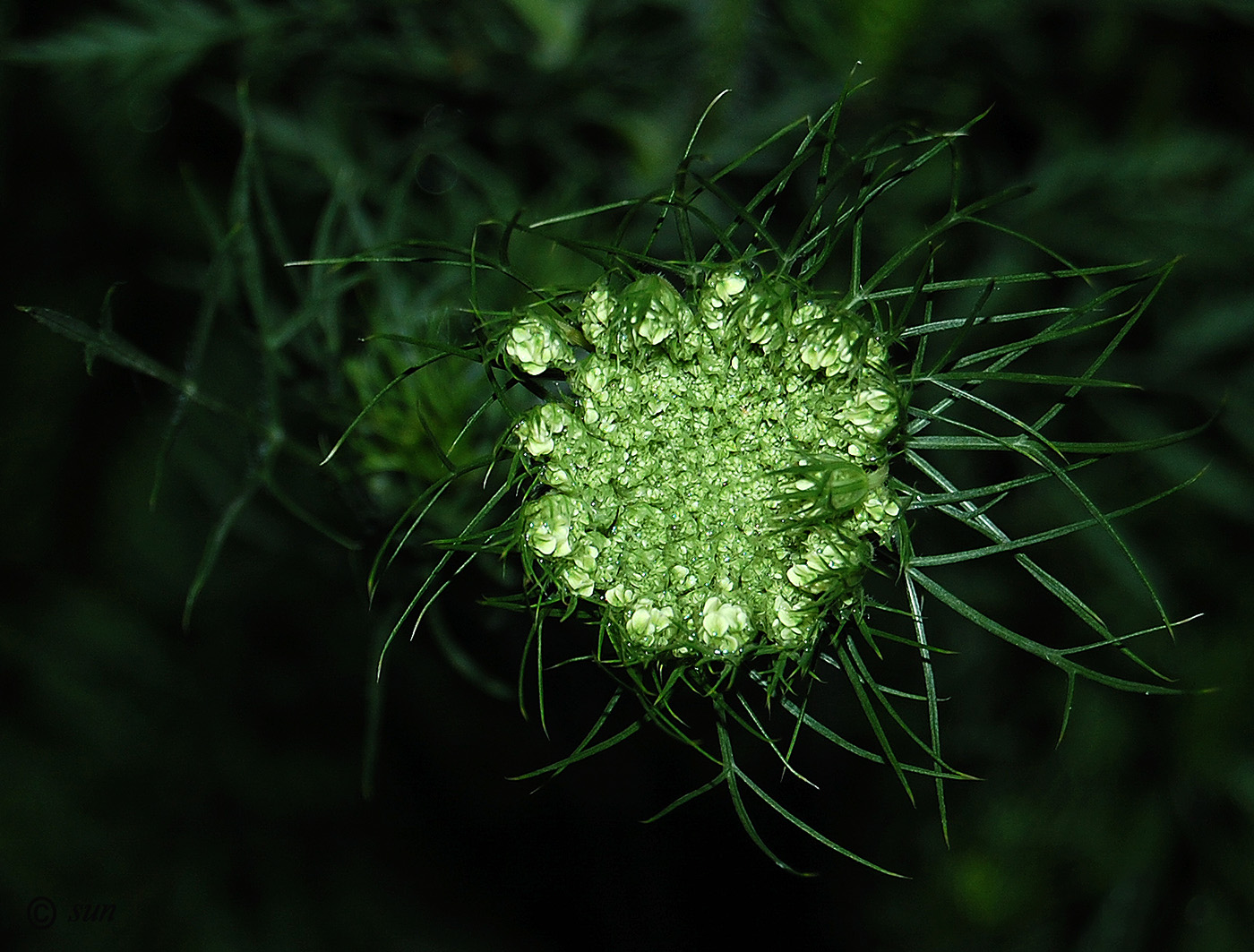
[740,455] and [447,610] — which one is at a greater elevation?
[740,455]

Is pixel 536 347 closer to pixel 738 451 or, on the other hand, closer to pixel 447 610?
pixel 738 451

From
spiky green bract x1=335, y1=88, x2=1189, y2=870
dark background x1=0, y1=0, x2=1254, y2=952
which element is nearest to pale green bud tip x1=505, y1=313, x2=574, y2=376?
spiky green bract x1=335, y1=88, x2=1189, y2=870

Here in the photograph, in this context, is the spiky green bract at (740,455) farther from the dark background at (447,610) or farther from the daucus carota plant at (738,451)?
the dark background at (447,610)

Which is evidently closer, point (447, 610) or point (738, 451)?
point (738, 451)

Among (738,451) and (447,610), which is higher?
(738,451)

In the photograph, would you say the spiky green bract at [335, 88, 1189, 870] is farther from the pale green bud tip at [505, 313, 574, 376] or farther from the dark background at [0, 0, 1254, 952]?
the dark background at [0, 0, 1254, 952]

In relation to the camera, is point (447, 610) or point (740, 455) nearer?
point (740, 455)

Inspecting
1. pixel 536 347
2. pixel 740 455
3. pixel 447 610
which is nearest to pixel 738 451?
pixel 740 455
